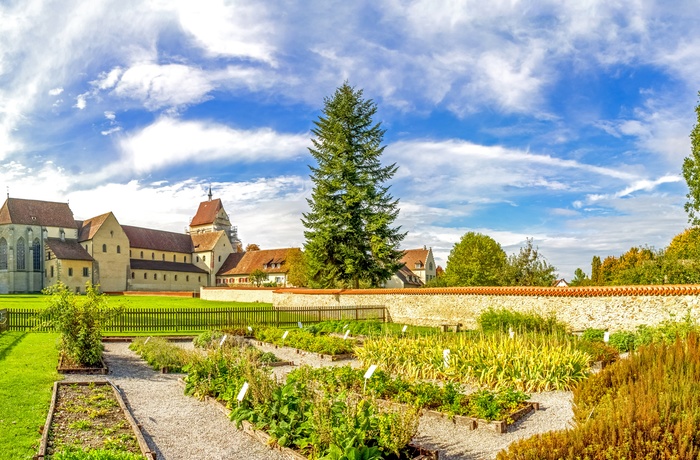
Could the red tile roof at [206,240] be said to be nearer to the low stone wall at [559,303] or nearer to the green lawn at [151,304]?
the green lawn at [151,304]

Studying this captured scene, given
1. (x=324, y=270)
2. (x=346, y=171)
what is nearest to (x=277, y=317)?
(x=324, y=270)

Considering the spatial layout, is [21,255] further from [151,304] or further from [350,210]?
[350,210]

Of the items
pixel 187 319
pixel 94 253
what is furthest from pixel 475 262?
pixel 94 253

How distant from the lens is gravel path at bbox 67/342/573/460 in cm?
698

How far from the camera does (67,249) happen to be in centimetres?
6644

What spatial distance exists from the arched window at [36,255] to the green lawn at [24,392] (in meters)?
56.1

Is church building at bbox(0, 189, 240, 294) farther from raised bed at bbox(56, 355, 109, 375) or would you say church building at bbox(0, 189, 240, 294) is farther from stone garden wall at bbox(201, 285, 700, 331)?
raised bed at bbox(56, 355, 109, 375)

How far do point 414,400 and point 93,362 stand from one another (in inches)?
339

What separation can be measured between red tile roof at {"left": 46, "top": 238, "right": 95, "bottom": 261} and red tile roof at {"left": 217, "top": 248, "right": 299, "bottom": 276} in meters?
19.2

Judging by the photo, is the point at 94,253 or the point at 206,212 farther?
the point at 206,212

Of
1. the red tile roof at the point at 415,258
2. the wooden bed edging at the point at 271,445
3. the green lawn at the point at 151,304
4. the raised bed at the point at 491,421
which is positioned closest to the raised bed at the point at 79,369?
the wooden bed edging at the point at 271,445

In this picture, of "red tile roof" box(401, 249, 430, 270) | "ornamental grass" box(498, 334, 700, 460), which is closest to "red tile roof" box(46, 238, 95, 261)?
"red tile roof" box(401, 249, 430, 270)

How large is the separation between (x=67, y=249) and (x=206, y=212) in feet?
97.6

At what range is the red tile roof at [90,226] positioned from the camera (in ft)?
225
